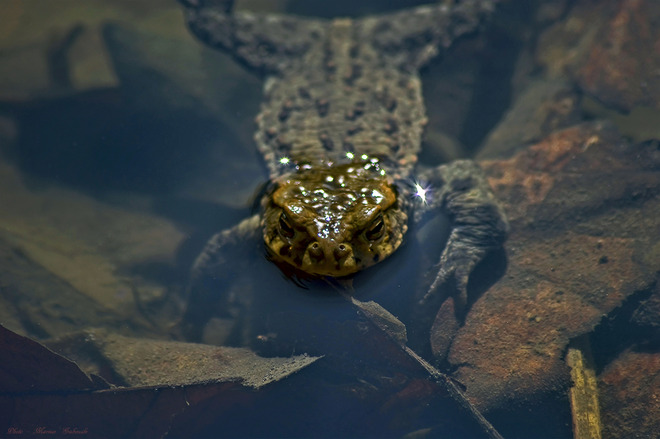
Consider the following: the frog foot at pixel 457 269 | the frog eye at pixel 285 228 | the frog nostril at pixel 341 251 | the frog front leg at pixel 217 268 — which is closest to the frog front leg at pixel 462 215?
the frog foot at pixel 457 269

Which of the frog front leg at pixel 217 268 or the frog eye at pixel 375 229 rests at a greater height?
the frog eye at pixel 375 229

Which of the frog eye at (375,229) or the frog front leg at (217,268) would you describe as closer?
the frog eye at (375,229)

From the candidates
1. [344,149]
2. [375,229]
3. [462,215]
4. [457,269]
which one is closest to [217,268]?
[344,149]

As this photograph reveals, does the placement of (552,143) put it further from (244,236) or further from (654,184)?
(244,236)

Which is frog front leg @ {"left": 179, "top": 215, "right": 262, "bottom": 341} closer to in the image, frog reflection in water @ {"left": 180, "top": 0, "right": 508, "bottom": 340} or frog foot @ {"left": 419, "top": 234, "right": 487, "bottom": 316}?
frog reflection in water @ {"left": 180, "top": 0, "right": 508, "bottom": 340}

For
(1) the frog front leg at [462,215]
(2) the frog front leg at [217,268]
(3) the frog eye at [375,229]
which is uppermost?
(3) the frog eye at [375,229]

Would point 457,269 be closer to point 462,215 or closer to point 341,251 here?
point 462,215

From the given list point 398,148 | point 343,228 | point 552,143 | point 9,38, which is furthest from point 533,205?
point 9,38

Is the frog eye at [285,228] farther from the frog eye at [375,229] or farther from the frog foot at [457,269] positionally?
the frog foot at [457,269]
